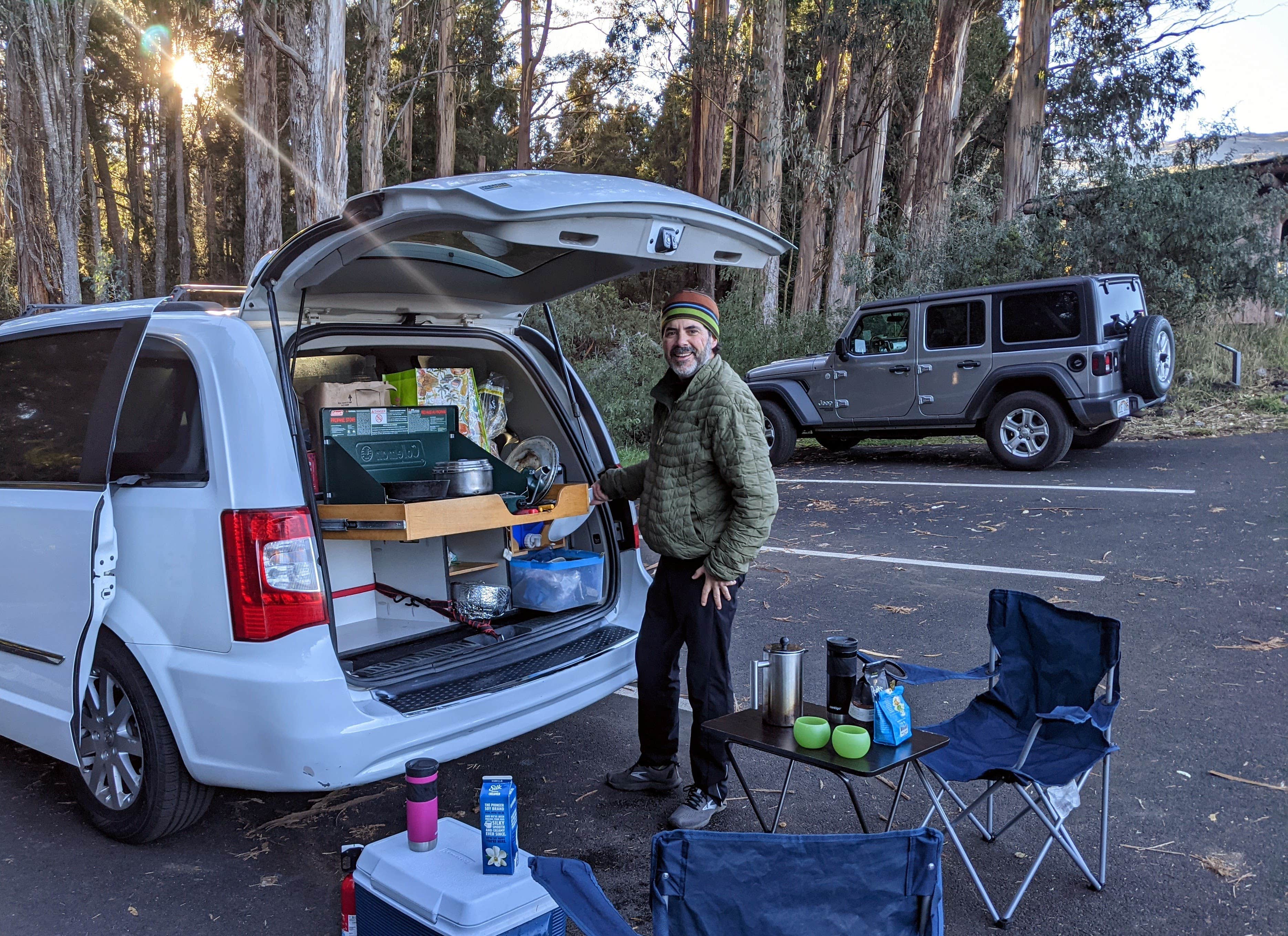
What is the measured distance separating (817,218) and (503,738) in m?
19.1

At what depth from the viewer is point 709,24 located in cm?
1958

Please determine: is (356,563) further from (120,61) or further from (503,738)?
(120,61)

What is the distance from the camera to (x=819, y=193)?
20391 mm

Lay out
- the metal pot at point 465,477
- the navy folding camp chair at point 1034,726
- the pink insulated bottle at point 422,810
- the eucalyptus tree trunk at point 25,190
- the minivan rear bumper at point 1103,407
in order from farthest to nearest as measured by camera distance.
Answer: the eucalyptus tree trunk at point 25,190 < the minivan rear bumper at point 1103,407 < the metal pot at point 465,477 < the navy folding camp chair at point 1034,726 < the pink insulated bottle at point 422,810

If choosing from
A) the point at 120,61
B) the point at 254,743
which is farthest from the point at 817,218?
the point at 120,61

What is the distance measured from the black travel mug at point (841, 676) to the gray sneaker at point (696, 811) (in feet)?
2.16

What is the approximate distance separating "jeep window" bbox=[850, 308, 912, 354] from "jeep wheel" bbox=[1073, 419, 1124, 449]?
227 centimetres

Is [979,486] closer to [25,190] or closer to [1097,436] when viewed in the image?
[1097,436]

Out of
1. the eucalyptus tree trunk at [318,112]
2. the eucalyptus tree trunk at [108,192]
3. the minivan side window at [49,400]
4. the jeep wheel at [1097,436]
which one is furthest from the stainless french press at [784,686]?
the eucalyptus tree trunk at [108,192]

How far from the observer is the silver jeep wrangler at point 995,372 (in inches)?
401

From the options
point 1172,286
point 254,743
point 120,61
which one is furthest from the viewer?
Result: point 120,61

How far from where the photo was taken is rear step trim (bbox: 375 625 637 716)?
10.2ft

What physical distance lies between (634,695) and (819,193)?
17274 mm

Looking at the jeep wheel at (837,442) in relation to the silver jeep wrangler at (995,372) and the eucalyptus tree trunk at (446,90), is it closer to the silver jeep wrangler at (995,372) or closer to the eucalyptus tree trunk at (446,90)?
the silver jeep wrangler at (995,372)
